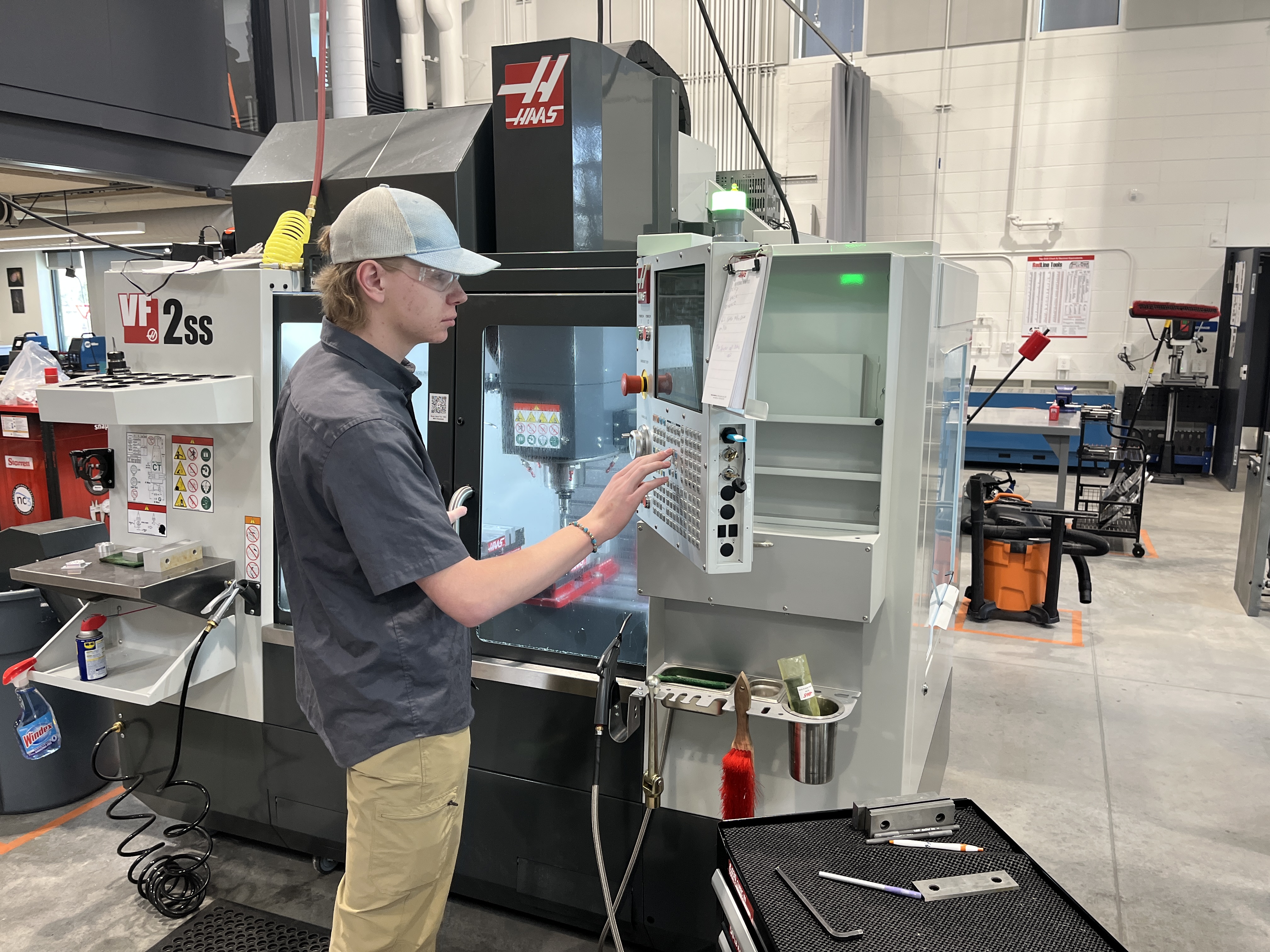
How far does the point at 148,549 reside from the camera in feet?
7.44

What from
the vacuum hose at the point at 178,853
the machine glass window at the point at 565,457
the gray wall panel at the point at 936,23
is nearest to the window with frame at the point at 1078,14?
the gray wall panel at the point at 936,23

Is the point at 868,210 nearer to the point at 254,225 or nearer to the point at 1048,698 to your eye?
the point at 1048,698

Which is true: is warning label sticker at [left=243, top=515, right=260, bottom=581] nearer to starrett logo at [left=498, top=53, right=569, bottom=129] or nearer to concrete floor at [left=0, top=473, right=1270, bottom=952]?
concrete floor at [left=0, top=473, right=1270, bottom=952]

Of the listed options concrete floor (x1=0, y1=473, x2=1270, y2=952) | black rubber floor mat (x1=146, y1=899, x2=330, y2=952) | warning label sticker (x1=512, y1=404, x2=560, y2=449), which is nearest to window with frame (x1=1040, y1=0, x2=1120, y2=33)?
concrete floor (x1=0, y1=473, x2=1270, y2=952)

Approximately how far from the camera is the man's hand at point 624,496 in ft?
4.59

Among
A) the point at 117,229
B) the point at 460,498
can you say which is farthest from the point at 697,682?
the point at 117,229

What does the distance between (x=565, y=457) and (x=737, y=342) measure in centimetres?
107

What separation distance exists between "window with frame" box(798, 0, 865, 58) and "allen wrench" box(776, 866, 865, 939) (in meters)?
8.87

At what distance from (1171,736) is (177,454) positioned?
11.6 ft

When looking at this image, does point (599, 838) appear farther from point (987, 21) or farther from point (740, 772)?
point (987, 21)

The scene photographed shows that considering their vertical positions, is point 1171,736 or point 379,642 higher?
point 379,642

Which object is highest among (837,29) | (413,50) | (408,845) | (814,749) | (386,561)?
(837,29)

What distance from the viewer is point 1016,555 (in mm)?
4477

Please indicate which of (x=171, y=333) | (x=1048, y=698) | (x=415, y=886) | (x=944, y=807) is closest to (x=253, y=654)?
(x=171, y=333)
